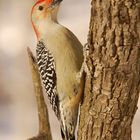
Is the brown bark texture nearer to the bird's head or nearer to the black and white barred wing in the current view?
the black and white barred wing

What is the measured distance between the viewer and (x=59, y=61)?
2.86m

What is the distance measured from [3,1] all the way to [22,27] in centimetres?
86

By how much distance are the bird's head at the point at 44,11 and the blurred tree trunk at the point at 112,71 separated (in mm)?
741

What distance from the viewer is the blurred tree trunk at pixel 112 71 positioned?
83.4 inches

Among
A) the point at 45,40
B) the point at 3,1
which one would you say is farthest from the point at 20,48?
the point at 45,40

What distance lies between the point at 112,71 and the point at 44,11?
899 millimetres

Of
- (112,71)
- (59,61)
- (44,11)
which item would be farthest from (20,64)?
(112,71)

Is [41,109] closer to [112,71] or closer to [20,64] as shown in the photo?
[112,71]

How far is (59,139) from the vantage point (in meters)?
5.25

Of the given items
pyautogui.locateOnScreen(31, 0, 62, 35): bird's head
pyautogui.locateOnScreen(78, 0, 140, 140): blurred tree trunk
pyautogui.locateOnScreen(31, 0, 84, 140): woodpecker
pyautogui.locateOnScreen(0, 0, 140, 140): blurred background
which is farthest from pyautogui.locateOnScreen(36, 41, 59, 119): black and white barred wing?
pyautogui.locateOnScreen(0, 0, 140, 140): blurred background

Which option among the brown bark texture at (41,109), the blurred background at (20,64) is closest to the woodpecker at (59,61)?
the brown bark texture at (41,109)

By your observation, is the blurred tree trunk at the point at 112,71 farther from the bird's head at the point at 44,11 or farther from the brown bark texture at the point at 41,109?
the bird's head at the point at 44,11

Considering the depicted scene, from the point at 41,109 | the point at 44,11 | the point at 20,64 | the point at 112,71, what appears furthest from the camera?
the point at 20,64

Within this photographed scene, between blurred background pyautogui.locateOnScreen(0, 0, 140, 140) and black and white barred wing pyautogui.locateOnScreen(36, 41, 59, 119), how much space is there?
93.6 inches
